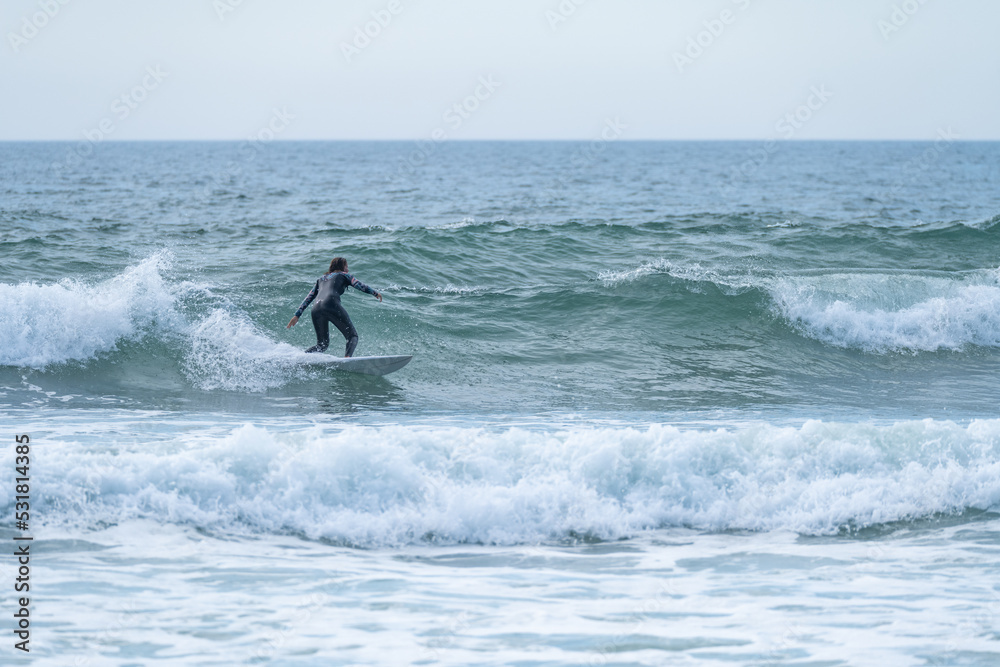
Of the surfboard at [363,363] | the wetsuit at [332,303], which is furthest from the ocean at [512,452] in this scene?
the wetsuit at [332,303]

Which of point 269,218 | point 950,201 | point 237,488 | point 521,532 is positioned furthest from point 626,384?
point 950,201

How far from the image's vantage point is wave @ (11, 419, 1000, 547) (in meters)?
6.88

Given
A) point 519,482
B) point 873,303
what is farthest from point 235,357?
point 873,303

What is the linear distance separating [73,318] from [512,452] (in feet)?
28.6

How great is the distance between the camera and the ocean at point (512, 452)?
5367mm

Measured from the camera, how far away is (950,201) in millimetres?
35312

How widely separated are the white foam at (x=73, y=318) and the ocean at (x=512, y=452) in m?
0.05

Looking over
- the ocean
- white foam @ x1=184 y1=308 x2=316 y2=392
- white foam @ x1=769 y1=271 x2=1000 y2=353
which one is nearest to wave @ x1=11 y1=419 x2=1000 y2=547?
the ocean

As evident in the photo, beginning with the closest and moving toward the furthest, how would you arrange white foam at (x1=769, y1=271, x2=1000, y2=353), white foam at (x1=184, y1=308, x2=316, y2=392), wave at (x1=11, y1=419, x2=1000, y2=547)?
wave at (x1=11, y1=419, x2=1000, y2=547), white foam at (x1=184, y1=308, x2=316, y2=392), white foam at (x1=769, y1=271, x2=1000, y2=353)

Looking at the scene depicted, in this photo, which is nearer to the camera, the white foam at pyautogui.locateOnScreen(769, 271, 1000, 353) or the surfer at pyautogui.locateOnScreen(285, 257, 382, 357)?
the surfer at pyautogui.locateOnScreen(285, 257, 382, 357)

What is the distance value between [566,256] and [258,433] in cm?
1335

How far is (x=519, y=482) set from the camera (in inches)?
289

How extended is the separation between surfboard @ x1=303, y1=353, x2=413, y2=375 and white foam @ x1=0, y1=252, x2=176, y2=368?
3.39 metres

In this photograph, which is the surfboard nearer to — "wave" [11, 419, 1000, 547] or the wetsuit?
the wetsuit
